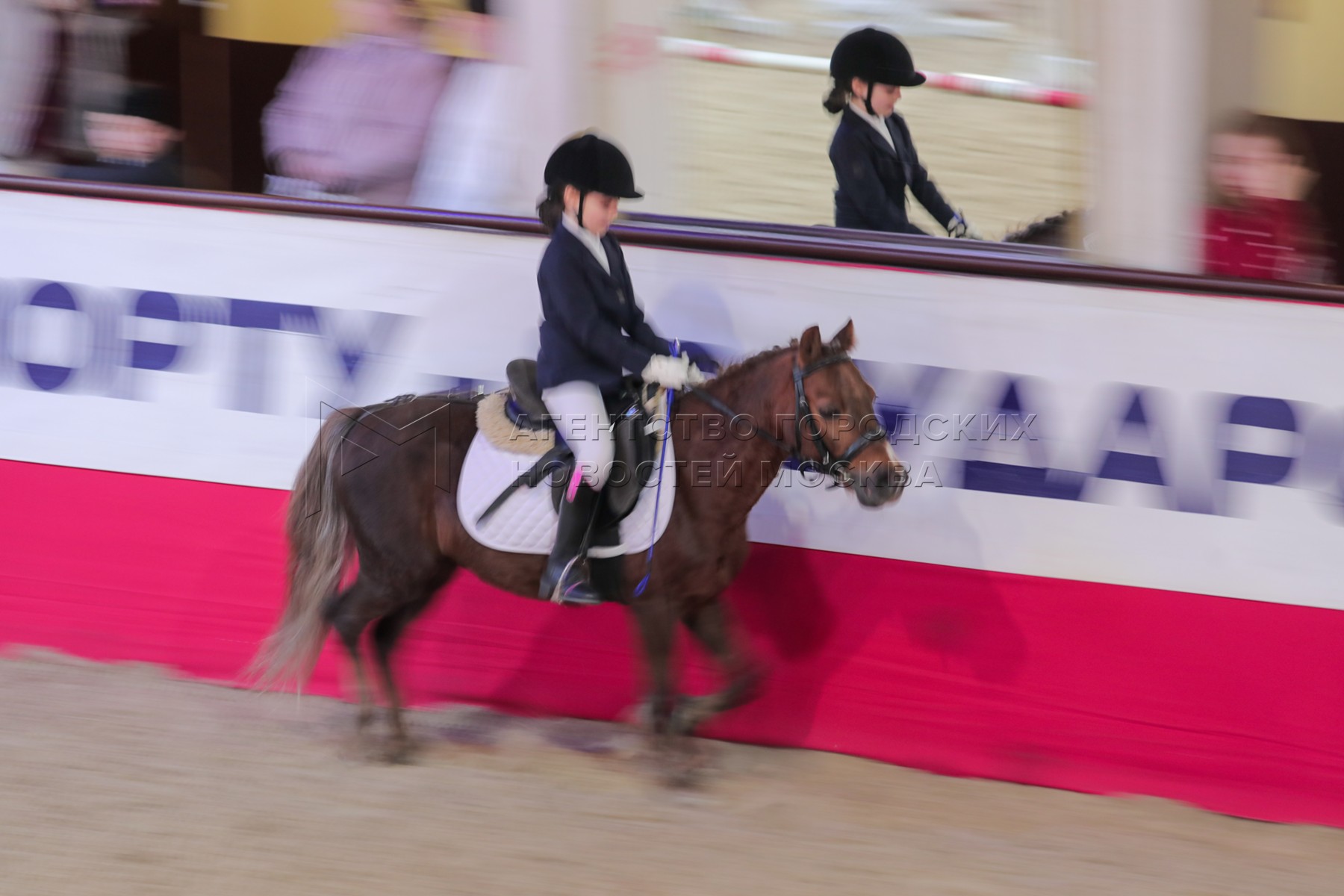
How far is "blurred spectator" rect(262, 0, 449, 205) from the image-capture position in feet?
15.6

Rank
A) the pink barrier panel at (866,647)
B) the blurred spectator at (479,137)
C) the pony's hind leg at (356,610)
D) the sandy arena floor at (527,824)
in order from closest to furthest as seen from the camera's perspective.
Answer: the sandy arena floor at (527,824) < the pink barrier panel at (866,647) < the pony's hind leg at (356,610) < the blurred spectator at (479,137)

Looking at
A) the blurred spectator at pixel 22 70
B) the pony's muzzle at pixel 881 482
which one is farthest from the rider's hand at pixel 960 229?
the blurred spectator at pixel 22 70

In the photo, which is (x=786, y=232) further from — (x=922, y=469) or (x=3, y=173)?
(x=3, y=173)

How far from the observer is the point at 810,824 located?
3775 mm

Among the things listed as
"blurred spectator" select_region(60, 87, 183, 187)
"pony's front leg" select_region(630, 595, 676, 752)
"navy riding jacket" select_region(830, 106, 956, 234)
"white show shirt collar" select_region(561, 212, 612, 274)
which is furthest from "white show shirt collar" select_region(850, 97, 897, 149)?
"blurred spectator" select_region(60, 87, 183, 187)

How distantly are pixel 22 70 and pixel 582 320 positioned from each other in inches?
125

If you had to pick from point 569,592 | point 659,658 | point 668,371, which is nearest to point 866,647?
point 659,658

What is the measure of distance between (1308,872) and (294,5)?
238 inches

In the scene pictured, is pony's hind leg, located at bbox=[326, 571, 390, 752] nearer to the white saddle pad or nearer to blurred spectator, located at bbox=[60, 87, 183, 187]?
the white saddle pad

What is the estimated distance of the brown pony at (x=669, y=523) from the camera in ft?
11.8

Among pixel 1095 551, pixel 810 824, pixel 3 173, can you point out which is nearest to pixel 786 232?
pixel 1095 551

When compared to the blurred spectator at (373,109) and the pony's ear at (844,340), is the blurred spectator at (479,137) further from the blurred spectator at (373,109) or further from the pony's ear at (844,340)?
the pony's ear at (844,340)

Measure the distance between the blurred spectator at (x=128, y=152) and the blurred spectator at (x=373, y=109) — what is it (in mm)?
547

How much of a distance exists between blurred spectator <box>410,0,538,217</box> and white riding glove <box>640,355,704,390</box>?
41.6 inches
